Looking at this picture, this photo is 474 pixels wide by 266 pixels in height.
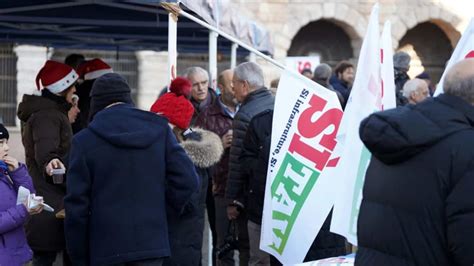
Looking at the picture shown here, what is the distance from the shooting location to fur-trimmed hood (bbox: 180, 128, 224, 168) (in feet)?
19.4

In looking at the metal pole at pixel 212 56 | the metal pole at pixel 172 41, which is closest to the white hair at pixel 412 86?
the metal pole at pixel 212 56

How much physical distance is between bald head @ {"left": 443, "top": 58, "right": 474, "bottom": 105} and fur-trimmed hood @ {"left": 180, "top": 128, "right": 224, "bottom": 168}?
218cm

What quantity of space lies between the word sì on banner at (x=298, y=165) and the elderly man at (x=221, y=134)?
4.93 ft

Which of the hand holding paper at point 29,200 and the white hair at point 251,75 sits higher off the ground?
the white hair at point 251,75

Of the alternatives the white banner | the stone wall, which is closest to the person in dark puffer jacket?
the white banner

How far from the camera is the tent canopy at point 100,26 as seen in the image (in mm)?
8609

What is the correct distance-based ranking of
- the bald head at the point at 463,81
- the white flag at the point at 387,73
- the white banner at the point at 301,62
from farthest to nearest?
the white banner at the point at 301,62
the white flag at the point at 387,73
the bald head at the point at 463,81

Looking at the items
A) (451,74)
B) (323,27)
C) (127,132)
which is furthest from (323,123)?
(323,27)

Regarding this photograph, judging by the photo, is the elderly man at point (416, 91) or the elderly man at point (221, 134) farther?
the elderly man at point (416, 91)

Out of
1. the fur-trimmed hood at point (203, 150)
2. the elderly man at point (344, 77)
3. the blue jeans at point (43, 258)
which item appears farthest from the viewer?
the elderly man at point (344, 77)

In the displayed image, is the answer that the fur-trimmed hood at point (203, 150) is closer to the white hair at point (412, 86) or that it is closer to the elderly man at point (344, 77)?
the white hair at point (412, 86)

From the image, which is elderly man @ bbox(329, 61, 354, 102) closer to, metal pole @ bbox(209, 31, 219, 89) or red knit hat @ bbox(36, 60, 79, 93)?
metal pole @ bbox(209, 31, 219, 89)

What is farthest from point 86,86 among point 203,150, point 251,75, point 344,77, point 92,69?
point 344,77

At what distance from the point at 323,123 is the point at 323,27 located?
2004cm
